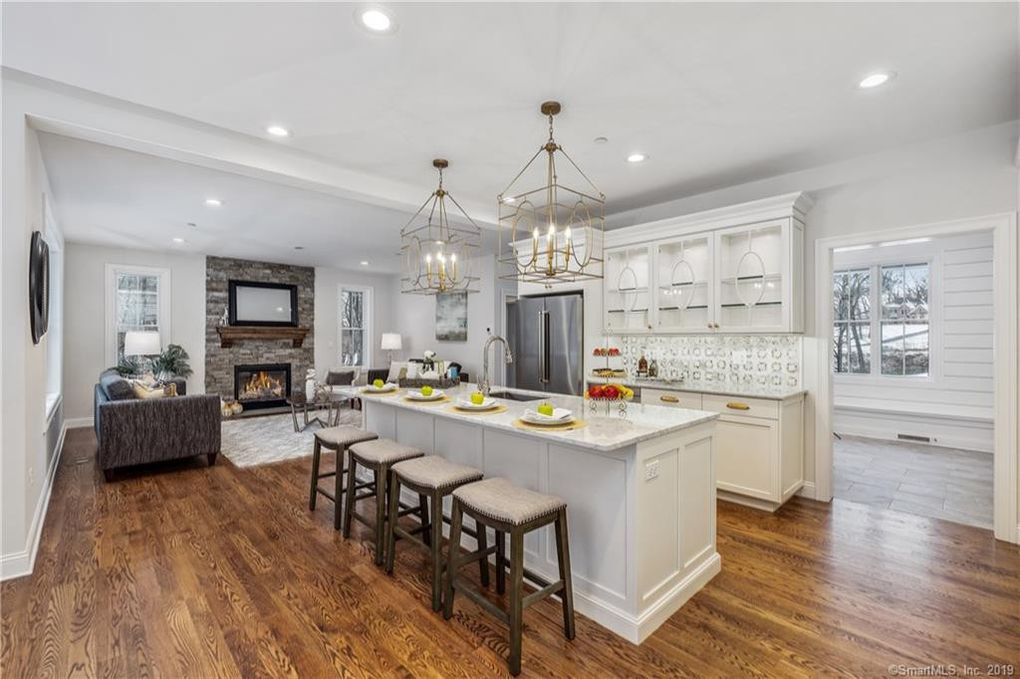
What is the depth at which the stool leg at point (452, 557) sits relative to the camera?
2.10 metres

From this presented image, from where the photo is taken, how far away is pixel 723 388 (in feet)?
13.1

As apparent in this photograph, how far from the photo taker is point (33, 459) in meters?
2.89

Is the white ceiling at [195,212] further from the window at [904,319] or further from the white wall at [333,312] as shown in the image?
the window at [904,319]

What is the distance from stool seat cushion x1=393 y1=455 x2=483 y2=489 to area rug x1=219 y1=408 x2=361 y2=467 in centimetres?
307

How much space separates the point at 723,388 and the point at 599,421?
2105 millimetres

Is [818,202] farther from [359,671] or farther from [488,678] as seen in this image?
[359,671]

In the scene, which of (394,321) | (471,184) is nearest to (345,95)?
(471,184)

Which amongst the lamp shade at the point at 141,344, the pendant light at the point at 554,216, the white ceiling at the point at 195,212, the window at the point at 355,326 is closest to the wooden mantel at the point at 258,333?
the window at the point at 355,326

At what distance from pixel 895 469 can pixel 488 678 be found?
4.76m

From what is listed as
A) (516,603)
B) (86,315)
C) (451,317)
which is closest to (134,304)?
(86,315)

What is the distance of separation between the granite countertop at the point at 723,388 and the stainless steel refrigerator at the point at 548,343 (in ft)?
0.94

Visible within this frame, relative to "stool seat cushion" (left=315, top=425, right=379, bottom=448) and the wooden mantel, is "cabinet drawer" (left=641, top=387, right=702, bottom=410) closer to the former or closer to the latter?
"stool seat cushion" (left=315, top=425, right=379, bottom=448)

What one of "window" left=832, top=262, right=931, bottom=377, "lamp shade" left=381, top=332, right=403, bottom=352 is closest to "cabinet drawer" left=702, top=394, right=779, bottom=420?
"window" left=832, top=262, right=931, bottom=377

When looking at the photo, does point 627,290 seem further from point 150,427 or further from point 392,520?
point 150,427
